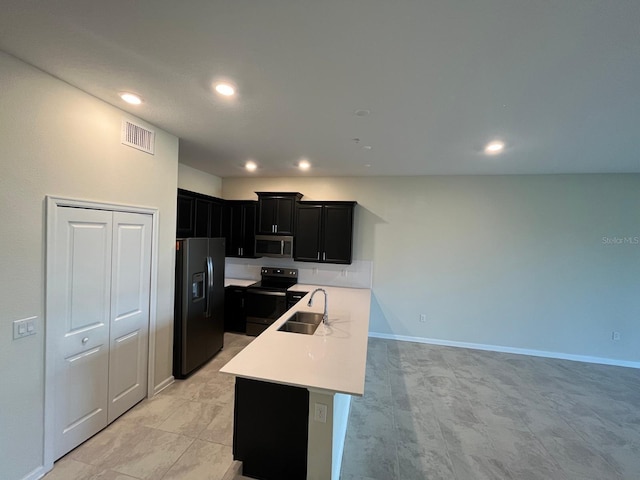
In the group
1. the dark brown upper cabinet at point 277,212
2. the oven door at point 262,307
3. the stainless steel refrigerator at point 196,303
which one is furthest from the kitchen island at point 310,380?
the dark brown upper cabinet at point 277,212

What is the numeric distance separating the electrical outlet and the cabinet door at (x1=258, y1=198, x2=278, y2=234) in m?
3.26

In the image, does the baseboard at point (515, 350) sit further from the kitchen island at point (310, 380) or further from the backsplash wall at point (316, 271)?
the kitchen island at point (310, 380)

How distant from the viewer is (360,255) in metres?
4.51

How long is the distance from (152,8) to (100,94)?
1245 millimetres

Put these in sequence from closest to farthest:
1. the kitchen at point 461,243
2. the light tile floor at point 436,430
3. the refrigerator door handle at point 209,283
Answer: the light tile floor at point 436,430
the kitchen at point 461,243
the refrigerator door handle at point 209,283

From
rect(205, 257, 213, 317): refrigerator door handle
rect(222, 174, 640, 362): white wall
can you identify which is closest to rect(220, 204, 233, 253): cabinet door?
rect(205, 257, 213, 317): refrigerator door handle

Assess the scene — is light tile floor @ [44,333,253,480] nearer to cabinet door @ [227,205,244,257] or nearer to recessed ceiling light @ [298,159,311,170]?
cabinet door @ [227,205,244,257]

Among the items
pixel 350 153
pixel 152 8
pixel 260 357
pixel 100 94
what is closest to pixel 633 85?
pixel 350 153

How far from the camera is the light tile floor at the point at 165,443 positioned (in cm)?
182

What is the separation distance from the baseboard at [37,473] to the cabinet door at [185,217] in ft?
8.03

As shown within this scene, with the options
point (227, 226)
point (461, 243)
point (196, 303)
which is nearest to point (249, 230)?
point (227, 226)

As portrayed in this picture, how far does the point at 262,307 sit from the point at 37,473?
2736 mm

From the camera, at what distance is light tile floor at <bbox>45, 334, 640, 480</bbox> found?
1.93m

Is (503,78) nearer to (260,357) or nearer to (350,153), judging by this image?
(350,153)
